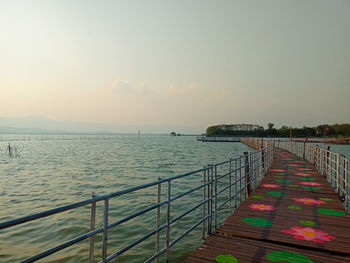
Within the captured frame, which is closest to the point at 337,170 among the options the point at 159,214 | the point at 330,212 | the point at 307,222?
the point at 330,212

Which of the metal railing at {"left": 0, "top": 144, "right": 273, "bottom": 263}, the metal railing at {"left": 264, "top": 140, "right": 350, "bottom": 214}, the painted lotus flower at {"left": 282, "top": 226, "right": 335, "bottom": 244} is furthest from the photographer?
the metal railing at {"left": 264, "top": 140, "right": 350, "bottom": 214}

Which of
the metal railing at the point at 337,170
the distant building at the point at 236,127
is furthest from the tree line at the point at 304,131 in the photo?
the metal railing at the point at 337,170

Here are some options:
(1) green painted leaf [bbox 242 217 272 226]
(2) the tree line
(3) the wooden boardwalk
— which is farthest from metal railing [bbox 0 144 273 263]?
(2) the tree line

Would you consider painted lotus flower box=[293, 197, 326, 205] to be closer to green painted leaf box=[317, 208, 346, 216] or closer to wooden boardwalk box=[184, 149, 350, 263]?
wooden boardwalk box=[184, 149, 350, 263]

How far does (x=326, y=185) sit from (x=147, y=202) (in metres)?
6.44

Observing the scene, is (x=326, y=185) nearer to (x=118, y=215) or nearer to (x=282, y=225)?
(x=282, y=225)

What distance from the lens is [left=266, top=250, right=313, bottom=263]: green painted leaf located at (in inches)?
124

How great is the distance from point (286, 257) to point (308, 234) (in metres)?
1.06

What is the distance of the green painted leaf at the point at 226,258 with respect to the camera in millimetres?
3117

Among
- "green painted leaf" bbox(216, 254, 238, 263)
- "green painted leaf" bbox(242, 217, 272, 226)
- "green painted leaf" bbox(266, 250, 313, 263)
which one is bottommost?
"green painted leaf" bbox(216, 254, 238, 263)

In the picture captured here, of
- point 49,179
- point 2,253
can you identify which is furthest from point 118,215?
point 49,179

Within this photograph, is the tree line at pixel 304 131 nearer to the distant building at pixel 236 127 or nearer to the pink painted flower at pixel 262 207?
the distant building at pixel 236 127

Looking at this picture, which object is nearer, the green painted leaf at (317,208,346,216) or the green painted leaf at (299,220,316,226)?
the green painted leaf at (299,220,316,226)

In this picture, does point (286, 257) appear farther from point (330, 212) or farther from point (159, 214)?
point (330, 212)
